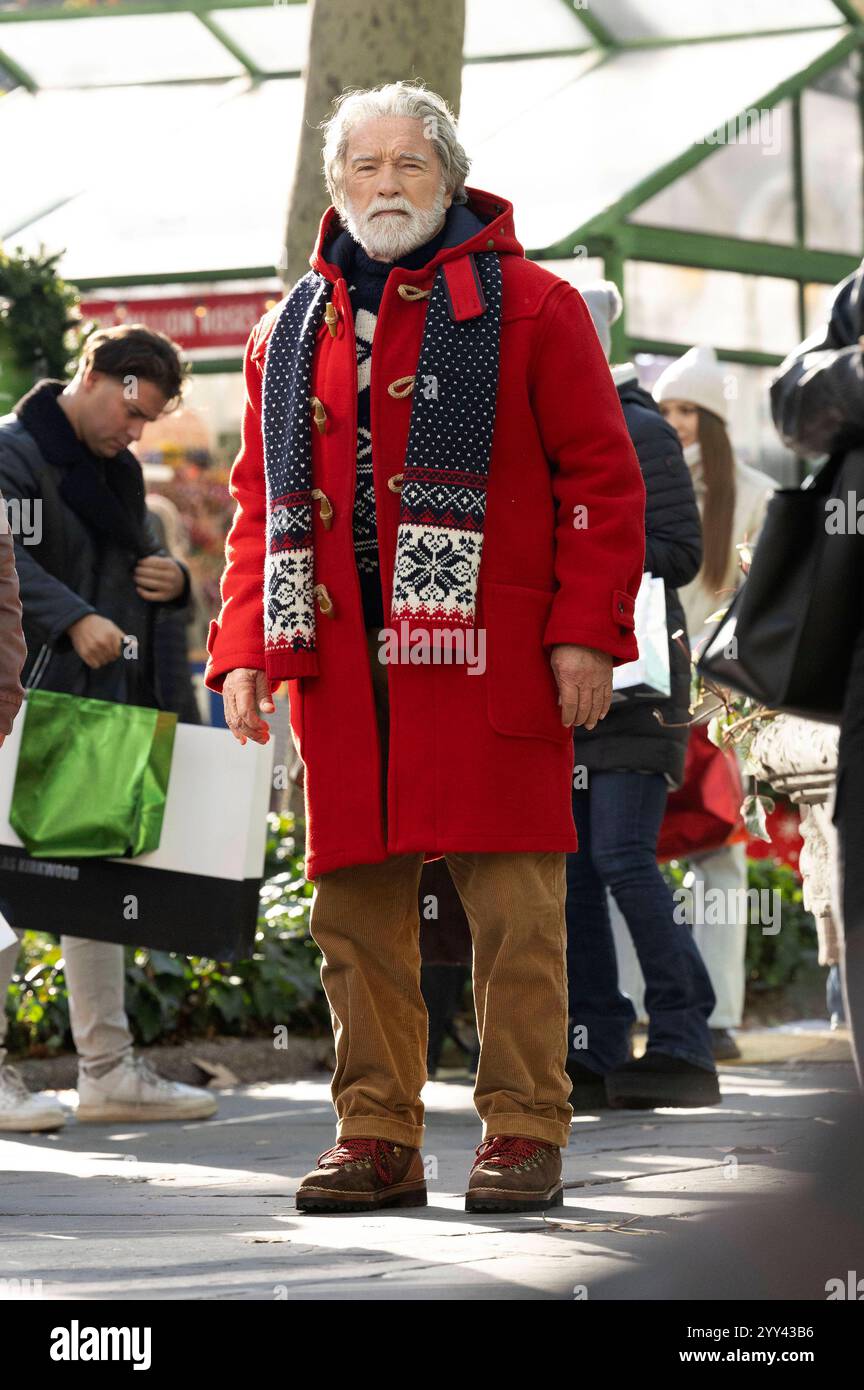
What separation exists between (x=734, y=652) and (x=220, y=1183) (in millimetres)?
2240

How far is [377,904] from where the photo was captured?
464 cm

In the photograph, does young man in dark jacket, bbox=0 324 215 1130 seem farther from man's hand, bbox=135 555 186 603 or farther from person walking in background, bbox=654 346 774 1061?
person walking in background, bbox=654 346 774 1061

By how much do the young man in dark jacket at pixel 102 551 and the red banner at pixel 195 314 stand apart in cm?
724

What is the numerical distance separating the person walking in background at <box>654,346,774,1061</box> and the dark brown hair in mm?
1973

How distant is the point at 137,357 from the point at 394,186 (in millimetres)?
2255

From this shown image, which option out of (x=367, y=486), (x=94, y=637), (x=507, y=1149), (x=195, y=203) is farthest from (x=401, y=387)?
(x=195, y=203)

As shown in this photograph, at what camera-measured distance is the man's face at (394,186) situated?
4629 millimetres

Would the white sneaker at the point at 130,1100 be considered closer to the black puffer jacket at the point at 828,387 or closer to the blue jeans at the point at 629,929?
the blue jeans at the point at 629,929

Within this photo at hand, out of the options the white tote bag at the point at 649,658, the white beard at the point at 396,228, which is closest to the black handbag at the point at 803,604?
the white beard at the point at 396,228

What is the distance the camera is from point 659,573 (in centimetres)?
670

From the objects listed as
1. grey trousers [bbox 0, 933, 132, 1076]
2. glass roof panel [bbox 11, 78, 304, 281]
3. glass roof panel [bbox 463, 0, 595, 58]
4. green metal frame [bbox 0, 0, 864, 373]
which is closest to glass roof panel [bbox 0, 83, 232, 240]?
glass roof panel [bbox 11, 78, 304, 281]

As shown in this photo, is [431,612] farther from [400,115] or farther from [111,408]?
[111,408]

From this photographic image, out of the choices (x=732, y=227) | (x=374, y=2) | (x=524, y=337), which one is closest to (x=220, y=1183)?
(x=524, y=337)

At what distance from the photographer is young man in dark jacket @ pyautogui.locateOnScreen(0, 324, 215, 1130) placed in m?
6.69
